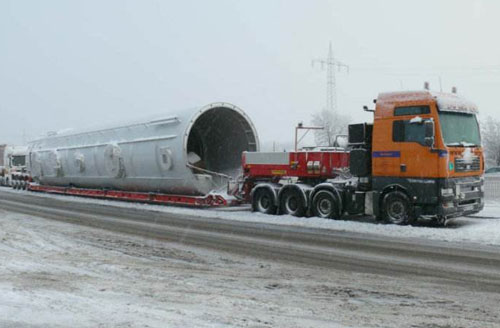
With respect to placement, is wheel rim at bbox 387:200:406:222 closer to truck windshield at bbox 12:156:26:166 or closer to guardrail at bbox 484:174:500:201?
guardrail at bbox 484:174:500:201

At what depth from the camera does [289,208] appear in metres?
17.1

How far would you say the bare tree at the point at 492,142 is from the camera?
74125mm

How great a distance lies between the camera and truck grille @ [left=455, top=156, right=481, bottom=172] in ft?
45.4

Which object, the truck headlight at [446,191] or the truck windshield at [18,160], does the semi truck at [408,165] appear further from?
the truck windshield at [18,160]

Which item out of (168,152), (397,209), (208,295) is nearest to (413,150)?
(397,209)

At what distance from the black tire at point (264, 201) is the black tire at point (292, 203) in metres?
0.38

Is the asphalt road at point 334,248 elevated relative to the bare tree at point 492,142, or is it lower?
lower

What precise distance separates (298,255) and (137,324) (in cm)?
499

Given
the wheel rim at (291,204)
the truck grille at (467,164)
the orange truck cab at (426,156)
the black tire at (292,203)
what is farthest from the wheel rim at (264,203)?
the truck grille at (467,164)

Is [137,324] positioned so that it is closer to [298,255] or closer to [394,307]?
[394,307]

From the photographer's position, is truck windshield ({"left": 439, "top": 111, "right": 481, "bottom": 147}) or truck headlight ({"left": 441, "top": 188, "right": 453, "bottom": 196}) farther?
truck windshield ({"left": 439, "top": 111, "right": 481, "bottom": 147})

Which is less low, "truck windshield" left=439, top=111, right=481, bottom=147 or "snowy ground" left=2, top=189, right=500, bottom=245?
"truck windshield" left=439, top=111, right=481, bottom=147

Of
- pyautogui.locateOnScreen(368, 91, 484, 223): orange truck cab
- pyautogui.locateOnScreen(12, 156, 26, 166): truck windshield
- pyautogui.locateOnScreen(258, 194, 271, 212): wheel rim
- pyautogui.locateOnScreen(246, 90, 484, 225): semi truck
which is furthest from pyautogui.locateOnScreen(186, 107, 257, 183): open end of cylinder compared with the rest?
pyautogui.locateOnScreen(12, 156, 26, 166): truck windshield

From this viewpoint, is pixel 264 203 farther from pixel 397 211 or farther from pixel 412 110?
pixel 412 110
